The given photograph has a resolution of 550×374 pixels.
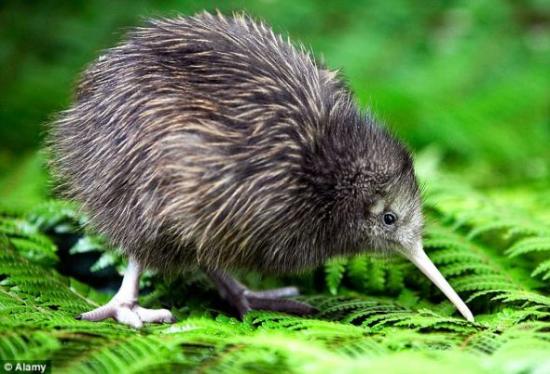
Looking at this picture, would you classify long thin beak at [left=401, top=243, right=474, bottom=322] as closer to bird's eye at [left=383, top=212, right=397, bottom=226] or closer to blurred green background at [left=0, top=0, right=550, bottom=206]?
bird's eye at [left=383, top=212, right=397, bottom=226]

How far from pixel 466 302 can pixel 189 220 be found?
128 cm

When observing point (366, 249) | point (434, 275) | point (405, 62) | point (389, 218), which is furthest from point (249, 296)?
point (405, 62)

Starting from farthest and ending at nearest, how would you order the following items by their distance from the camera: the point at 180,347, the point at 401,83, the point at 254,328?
the point at 401,83 < the point at 254,328 < the point at 180,347

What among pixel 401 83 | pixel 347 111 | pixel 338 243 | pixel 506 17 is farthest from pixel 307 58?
pixel 506 17

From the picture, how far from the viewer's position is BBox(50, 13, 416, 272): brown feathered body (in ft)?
10.5

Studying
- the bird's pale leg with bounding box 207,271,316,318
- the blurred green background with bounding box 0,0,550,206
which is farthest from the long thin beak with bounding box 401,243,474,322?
the blurred green background with bounding box 0,0,550,206

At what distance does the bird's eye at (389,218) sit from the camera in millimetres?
3592

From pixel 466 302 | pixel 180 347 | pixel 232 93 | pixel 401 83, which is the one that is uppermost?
pixel 401 83

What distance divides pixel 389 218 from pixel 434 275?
1.04 ft

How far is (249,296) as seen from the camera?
13.0 feet

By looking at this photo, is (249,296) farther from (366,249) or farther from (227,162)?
(227,162)

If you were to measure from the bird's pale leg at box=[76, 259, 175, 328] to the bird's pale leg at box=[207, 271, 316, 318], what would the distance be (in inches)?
15.6

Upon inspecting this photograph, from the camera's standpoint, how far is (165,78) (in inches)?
131

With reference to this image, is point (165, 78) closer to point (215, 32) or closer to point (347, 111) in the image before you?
point (215, 32)
